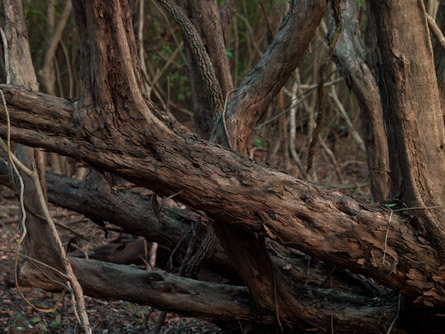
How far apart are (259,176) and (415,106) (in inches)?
36.1

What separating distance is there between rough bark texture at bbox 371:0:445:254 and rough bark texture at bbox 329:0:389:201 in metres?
1.47

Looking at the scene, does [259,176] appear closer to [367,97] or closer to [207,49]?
[207,49]

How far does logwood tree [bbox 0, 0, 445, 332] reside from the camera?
252 centimetres

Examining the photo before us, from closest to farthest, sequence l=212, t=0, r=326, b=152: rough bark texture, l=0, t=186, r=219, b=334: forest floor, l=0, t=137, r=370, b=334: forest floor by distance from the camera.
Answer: l=212, t=0, r=326, b=152: rough bark texture, l=0, t=137, r=370, b=334: forest floor, l=0, t=186, r=219, b=334: forest floor

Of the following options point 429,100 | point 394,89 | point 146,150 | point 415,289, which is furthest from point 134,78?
point 415,289

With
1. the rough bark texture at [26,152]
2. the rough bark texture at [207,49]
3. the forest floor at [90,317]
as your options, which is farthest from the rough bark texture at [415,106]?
the forest floor at [90,317]

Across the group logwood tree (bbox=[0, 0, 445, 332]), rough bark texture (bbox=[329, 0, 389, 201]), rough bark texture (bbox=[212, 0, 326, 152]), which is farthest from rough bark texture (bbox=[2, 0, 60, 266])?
rough bark texture (bbox=[329, 0, 389, 201])

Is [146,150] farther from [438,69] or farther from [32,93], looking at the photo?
[438,69]

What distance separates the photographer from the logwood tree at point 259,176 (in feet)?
8.27

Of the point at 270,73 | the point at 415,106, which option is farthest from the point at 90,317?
the point at 415,106

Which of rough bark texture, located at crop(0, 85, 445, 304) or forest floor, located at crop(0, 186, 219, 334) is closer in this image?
rough bark texture, located at crop(0, 85, 445, 304)

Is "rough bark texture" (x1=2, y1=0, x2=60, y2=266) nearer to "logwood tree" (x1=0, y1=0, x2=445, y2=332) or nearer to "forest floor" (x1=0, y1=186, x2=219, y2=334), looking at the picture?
"logwood tree" (x1=0, y1=0, x2=445, y2=332)

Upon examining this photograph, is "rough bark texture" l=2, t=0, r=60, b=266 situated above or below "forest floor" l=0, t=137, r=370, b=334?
above

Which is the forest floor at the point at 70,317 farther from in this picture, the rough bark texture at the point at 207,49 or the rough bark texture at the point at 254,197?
the rough bark texture at the point at 254,197
